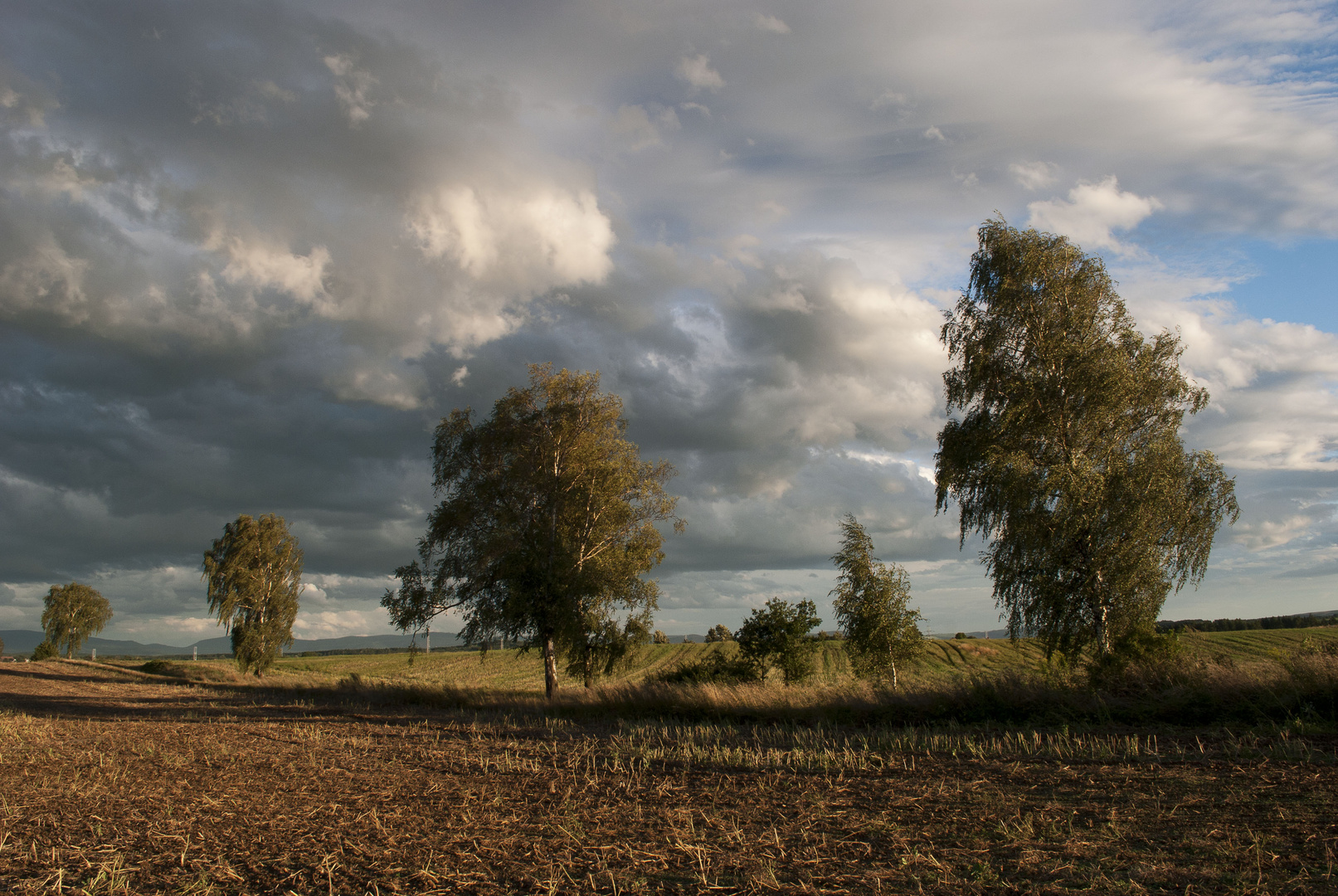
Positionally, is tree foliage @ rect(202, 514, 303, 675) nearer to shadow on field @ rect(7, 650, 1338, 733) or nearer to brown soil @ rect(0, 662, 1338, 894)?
shadow on field @ rect(7, 650, 1338, 733)

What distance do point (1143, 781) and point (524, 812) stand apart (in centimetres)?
667

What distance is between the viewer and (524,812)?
7.59m

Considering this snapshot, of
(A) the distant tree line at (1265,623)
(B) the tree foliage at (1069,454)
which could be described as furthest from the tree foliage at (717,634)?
(B) the tree foliage at (1069,454)

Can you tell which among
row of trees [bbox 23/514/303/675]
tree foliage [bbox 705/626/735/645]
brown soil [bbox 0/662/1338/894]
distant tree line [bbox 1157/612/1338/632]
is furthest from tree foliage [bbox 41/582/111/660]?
distant tree line [bbox 1157/612/1338/632]

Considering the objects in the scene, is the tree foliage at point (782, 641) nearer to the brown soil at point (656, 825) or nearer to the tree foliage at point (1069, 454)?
the tree foliage at point (1069, 454)

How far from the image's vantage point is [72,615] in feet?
303

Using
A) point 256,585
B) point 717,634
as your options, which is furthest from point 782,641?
point 717,634

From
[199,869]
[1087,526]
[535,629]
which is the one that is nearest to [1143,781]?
[199,869]

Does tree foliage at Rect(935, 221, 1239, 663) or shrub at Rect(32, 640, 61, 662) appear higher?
tree foliage at Rect(935, 221, 1239, 663)

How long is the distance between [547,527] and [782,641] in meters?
10.4

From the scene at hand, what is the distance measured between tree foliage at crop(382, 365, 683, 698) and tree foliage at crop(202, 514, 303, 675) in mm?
30317

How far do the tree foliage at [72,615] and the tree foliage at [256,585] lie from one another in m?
59.7

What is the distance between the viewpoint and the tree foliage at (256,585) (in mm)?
50344

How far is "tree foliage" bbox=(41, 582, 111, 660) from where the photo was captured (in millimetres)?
92000
